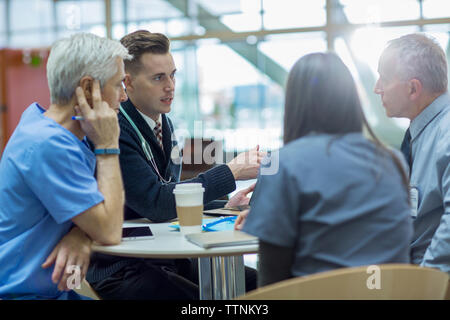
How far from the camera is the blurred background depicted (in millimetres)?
5891

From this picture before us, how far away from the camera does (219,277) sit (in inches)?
65.6

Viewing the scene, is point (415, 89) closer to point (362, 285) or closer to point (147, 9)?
point (362, 285)

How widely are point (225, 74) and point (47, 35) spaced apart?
266cm

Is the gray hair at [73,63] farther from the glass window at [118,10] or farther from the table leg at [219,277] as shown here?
the glass window at [118,10]

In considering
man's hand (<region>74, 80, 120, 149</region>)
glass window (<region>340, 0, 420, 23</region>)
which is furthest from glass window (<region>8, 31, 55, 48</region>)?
man's hand (<region>74, 80, 120, 149</region>)

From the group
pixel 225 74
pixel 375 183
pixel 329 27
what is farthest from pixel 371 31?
pixel 375 183

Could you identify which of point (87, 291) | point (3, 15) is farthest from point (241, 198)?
point (3, 15)

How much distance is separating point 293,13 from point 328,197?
217 inches

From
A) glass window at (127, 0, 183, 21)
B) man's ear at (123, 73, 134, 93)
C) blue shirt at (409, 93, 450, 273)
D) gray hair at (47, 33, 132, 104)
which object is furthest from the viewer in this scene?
glass window at (127, 0, 183, 21)

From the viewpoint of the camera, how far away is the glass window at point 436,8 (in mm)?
5664

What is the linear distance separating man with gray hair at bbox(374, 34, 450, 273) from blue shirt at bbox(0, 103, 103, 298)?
1.05m

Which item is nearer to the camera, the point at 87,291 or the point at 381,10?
the point at 87,291

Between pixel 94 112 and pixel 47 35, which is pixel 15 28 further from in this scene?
pixel 94 112

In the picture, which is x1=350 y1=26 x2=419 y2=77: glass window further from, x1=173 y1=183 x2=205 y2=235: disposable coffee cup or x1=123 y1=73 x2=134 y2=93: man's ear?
x1=173 y1=183 x2=205 y2=235: disposable coffee cup
